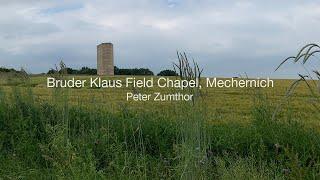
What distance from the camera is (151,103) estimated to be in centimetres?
819

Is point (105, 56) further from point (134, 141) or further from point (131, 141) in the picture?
point (134, 141)

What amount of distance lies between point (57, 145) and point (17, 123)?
2.18 metres

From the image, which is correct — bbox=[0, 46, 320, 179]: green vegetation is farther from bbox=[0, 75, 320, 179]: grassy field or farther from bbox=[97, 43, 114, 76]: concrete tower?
bbox=[97, 43, 114, 76]: concrete tower

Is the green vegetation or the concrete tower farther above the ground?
the concrete tower

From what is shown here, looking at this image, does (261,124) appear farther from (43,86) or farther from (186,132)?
(43,86)

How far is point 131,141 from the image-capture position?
20.4ft

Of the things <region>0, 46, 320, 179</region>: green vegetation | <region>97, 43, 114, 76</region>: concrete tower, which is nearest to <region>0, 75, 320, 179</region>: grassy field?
<region>0, 46, 320, 179</region>: green vegetation

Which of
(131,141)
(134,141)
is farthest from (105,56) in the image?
(134,141)

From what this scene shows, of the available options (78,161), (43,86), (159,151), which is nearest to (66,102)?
(159,151)

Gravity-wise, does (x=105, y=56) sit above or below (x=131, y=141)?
above

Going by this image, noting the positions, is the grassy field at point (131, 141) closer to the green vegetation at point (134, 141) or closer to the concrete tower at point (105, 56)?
the green vegetation at point (134, 141)

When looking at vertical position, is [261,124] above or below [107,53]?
below

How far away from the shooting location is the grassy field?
14.9 feet

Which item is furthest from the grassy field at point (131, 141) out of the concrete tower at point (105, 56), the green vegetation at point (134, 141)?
the concrete tower at point (105, 56)
